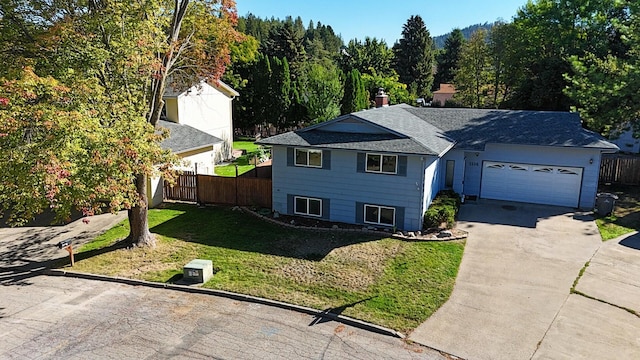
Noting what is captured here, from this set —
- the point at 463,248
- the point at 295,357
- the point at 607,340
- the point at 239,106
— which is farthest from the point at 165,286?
the point at 239,106

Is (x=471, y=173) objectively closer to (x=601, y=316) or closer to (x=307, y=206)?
(x=307, y=206)

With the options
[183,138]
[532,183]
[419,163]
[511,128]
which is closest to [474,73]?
[511,128]

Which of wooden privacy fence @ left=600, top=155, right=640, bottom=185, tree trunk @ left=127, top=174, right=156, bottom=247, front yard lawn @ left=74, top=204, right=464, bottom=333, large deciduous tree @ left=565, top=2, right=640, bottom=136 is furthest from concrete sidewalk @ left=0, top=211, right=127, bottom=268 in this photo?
wooden privacy fence @ left=600, top=155, right=640, bottom=185

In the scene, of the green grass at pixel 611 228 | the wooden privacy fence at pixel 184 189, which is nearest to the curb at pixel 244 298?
the wooden privacy fence at pixel 184 189

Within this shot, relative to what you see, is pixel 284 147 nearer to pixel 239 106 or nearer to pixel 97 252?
pixel 97 252

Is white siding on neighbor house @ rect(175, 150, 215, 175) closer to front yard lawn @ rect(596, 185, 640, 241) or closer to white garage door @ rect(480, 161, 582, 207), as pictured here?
white garage door @ rect(480, 161, 582, 207)

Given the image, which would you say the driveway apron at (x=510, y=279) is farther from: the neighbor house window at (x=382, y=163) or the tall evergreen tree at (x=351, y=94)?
the tall evergreen tree at (x=351, y=94)
